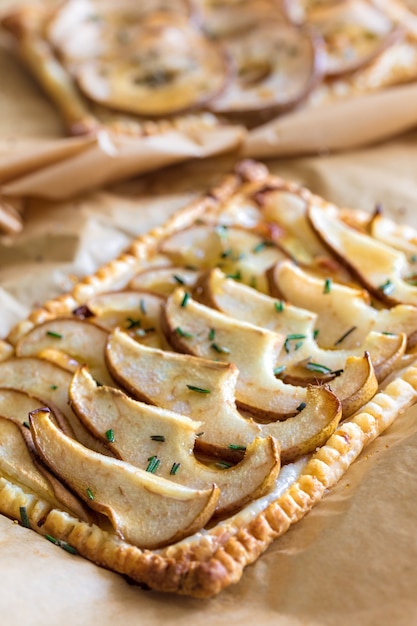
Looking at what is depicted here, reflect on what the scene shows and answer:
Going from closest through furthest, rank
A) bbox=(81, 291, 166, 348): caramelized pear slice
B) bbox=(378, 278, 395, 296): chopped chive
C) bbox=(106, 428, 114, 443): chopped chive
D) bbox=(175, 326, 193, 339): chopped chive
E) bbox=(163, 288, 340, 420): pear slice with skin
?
bbox=(106, 428, 114, 443): chopped chive, bbox=(163, 288, 340, 420): pear slice with skin, bbox=(175, 326, 193, 339): chopped chive, bbox=(81, 291, 166, 348): caramelized pear slice, bbox=(378, 278, 395, 296): chopped chive

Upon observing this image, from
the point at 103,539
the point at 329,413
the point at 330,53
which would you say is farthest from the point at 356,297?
the point at 330,53

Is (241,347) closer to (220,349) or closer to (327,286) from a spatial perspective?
(220,349)

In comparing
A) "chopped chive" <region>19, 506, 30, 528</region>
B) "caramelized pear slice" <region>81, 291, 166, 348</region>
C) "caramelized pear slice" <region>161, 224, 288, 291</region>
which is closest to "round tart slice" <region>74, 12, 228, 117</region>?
Result: "caramelized pear slice" <region>161, 224, 288, 291</region>

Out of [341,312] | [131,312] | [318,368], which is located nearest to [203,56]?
[131,312]

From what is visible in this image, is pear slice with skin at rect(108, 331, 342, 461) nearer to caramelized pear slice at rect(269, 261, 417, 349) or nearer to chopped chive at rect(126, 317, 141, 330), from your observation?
chopped chive at rect(126, 317, 141, 330)

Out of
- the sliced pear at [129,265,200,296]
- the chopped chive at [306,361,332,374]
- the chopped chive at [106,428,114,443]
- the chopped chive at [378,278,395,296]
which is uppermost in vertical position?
the chopped chive at [106,428,114,443]

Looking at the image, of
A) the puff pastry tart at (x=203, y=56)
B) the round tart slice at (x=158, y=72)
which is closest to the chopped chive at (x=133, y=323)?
the puff pastry tart at (x=203, y=56)
